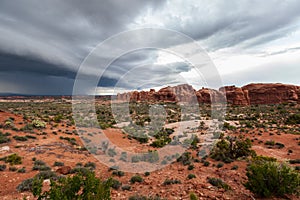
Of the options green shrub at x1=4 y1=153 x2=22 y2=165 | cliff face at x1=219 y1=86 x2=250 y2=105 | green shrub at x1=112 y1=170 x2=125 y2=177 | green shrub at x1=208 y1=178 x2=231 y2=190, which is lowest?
green shrub at x1=112 y1=170 x2=125 y2=177

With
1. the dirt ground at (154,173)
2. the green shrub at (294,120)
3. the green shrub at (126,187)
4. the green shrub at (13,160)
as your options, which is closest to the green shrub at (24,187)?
the dirt ground at (154,173)

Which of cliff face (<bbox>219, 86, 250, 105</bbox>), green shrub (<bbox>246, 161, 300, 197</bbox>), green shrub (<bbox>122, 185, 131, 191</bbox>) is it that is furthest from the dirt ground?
cliff face (<bbox>219, 86, 250, 105</bbox>)

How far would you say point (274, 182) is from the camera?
4.71 metres

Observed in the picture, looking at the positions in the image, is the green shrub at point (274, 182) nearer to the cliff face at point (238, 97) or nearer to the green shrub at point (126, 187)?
the green shrub at point (126, 187)

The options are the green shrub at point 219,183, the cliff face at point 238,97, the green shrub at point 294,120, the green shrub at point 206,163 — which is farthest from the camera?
the cliff face at point 238,97

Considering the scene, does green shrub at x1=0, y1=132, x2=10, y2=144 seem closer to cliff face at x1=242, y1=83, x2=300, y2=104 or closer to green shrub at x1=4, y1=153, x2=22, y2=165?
green shrub at x1=4, y1=153, x2=22, y2=165

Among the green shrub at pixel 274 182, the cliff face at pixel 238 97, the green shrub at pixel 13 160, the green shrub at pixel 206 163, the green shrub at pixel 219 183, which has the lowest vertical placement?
the green shrub at pixel 206 163

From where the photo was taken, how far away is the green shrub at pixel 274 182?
4639 mm

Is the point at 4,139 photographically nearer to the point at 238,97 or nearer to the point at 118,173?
the point at 118,173

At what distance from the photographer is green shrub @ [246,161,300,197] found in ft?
15.2

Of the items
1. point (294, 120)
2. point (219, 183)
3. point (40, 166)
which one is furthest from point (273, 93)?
point (40, 166)

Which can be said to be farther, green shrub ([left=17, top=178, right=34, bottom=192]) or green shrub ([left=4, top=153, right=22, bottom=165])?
green shrub ([left=4, top=153, right=22, bottom=165])

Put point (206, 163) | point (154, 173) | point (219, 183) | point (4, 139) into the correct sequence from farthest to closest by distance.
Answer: point (4, 139) < point (206, 163) < point (154, 173) < point (219, 183)

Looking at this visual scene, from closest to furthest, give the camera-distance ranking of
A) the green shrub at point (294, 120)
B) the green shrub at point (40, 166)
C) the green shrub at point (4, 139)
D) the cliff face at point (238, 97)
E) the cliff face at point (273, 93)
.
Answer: the green shrub at point (40, 166) → the green shrub at point (4, 139) → the green shrub at point (294, 120) → the cliff face at point (273, 93) → the cliff face at point (238, 97)
